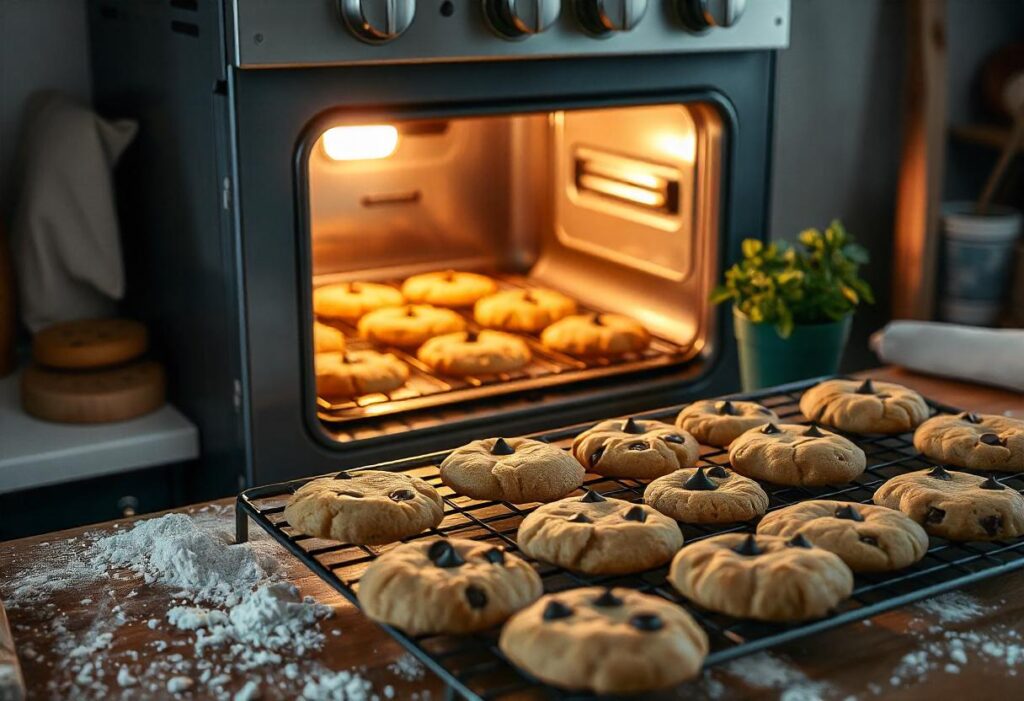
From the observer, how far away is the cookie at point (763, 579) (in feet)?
3.35

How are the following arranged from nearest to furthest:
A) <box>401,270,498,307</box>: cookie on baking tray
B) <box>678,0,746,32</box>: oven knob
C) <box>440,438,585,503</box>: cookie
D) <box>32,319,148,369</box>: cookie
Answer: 1. <box>440,438,585,503</box>: cookie
2. <box>678,0,746,32</box>: oven knob
3. <box>32,319,148,369</box>: cookie
4. <box>401,270,498,307</box>: cookie on baking tray

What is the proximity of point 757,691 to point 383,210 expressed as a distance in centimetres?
119

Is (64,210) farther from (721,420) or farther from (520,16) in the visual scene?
(721,420)

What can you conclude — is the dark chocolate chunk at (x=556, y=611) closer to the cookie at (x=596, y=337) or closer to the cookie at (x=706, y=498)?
the cookie at (x=706, y=498)

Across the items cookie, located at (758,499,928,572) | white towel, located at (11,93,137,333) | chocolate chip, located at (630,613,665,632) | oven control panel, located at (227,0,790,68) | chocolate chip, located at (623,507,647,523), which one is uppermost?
oven control panel, located at (227,0,790,68)

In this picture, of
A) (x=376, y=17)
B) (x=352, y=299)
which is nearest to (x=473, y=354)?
(x=352, y=299)

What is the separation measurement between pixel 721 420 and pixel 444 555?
487mm

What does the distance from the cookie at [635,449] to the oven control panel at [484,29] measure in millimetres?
469

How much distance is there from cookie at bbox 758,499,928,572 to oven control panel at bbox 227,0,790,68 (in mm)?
663

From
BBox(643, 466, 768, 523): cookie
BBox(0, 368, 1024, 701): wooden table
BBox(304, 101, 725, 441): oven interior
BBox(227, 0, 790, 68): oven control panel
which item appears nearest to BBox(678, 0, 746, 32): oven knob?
BBox(227, 0, 790, 68): oven control panel

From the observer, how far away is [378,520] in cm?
118

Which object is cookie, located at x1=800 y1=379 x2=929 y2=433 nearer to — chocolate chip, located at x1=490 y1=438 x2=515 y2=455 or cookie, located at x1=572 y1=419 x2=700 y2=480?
cookie, located at x1=572 y1=419 x2=700 y2=480

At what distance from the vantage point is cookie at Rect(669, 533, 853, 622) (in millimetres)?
1021

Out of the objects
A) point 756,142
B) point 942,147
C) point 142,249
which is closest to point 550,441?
point 756,142
